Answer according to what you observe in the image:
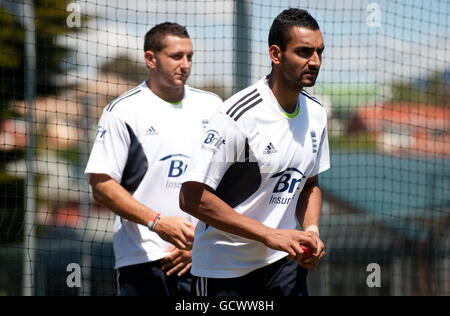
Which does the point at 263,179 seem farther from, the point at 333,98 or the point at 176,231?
the point at 333,98

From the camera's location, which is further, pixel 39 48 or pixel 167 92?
pixel 39 48

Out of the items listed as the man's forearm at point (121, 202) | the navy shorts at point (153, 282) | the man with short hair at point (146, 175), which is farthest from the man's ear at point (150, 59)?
the navy shorts at point (153, 282)

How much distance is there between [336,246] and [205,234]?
3.55 metres

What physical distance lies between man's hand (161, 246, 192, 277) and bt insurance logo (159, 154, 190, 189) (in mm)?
426

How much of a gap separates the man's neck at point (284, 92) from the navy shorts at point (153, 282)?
1418mm

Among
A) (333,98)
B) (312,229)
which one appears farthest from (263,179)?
(333,98)

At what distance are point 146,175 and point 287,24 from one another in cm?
146

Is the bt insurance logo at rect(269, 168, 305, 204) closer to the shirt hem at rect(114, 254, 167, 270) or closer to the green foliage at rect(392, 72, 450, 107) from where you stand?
the shirt hem at rect(114, 254, 167, 270)

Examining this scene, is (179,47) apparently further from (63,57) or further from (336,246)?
(63,57)

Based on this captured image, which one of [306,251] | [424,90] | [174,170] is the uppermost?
[424,90]

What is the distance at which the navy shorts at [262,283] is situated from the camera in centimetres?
404

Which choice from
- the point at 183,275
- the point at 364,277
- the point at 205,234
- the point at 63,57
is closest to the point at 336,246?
the point at 364,277

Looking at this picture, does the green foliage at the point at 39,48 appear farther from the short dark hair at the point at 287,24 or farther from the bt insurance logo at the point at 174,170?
the short dark hair at the point at 287,24

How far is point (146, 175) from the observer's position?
4.76m
